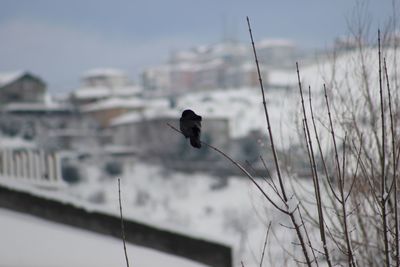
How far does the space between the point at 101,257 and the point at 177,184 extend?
31172 millimetres

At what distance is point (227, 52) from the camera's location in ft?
218

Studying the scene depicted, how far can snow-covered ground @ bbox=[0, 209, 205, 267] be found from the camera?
2.97m

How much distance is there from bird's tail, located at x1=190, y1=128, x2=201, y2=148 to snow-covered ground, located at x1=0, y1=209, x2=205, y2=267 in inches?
74.1

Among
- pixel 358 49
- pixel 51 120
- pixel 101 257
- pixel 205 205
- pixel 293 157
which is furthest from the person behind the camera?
pixel 51 120

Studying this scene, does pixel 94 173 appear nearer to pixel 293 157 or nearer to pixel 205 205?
pixel 205 205

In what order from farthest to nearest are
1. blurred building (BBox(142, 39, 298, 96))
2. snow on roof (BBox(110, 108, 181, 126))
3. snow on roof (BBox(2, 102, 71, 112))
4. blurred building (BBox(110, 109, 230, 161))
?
blurred building (BBox(142, 39, 298, 96))
snow on roof (BBox(110, 108, 181, 126))
snow on roof (BBox(2, 102, 71, 112))
blurred building (BBox(110, 109, 230, 161))

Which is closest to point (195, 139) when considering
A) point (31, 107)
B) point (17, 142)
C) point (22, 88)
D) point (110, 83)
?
point (17, 142)

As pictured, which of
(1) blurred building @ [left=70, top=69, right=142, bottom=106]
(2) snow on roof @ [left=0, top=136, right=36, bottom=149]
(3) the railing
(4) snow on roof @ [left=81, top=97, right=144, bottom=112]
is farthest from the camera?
(1) blurred building @ [left=70, top=69, right=142, bottom=106]

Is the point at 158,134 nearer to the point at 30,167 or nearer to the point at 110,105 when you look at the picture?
the point at 110,105

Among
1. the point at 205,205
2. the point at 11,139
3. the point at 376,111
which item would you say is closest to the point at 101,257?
the point at 376,111

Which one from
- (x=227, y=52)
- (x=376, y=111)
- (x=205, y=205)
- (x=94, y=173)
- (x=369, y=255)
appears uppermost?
(x=227, y=52)

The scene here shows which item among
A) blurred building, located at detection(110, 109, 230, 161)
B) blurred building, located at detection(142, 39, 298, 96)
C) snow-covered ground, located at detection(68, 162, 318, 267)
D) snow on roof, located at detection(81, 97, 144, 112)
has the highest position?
blurred building, located at detection(142, 39, 298, 96)

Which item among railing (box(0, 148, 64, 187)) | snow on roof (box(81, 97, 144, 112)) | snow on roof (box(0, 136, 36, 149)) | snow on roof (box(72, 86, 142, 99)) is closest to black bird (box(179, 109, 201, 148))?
railing (box(0, 148, 64, 187))

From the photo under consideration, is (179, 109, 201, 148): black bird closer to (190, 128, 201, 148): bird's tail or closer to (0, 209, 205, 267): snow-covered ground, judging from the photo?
(190, 128, 201, 148): bird's tail
